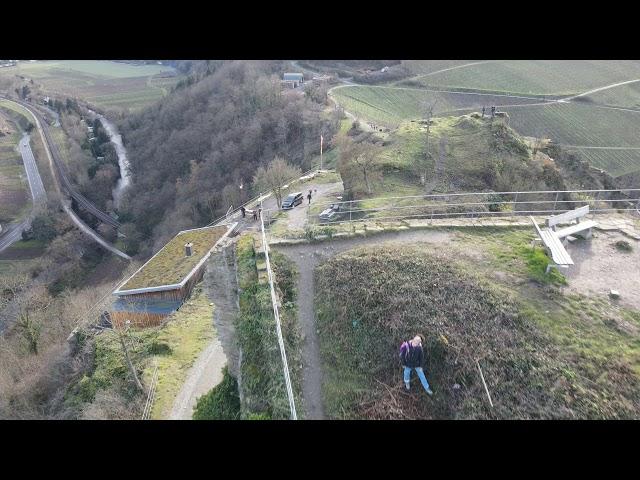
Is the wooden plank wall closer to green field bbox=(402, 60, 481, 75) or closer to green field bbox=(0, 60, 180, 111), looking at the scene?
green field bbox=(402, 60, 481, 75)

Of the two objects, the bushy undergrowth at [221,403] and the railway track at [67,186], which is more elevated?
the bushy undergrowth at [221,403]

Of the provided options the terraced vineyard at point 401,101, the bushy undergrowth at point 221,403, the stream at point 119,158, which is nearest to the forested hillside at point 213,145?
the stream at point 119,158

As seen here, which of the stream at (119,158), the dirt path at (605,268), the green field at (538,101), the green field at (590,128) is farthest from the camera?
the stream at (119,158)

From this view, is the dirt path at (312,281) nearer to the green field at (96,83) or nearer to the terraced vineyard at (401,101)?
the terraced vineyard at (401,101)

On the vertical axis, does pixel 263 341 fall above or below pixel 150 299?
above

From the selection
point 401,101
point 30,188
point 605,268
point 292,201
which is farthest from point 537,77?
point 30,188

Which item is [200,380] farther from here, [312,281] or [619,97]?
[619,97]
